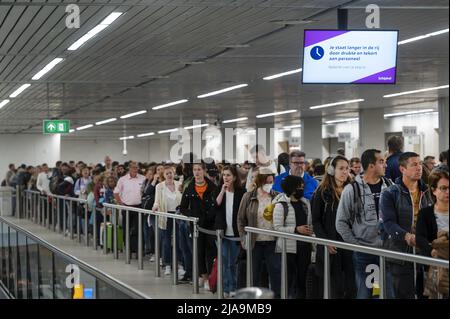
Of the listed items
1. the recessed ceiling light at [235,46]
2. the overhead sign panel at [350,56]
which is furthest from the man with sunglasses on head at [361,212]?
the recessed ceiling light at [235,46]

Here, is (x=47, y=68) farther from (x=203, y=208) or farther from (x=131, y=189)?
(x=203, y=208)

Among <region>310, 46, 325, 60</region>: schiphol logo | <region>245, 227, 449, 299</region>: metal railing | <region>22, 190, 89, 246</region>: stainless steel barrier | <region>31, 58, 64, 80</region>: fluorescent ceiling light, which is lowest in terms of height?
<region>22, 190, 89, 246</region>: stainless steel barrier

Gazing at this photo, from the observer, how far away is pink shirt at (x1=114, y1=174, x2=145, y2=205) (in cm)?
1442

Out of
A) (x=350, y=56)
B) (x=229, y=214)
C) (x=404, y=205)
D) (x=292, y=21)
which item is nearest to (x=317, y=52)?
(x=350, y=56)

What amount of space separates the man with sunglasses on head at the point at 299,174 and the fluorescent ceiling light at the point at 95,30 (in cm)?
405

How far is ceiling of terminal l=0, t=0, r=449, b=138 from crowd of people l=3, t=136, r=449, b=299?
5.16 ft

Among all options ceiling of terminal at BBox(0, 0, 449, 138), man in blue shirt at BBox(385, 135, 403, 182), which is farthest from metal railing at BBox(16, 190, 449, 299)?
man in blue shirt at BBox(385, 135, 403, 182)

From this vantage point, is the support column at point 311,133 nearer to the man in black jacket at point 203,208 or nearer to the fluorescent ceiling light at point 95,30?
the fluorescent ceiling light at point 95,30

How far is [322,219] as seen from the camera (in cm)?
730

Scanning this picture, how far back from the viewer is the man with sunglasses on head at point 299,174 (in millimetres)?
8320

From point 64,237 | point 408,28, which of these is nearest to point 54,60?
point 64,237

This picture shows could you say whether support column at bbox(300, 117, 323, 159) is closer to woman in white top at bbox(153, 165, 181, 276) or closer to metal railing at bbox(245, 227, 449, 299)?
woman in white top at bbox(153, 165, 181, 276)

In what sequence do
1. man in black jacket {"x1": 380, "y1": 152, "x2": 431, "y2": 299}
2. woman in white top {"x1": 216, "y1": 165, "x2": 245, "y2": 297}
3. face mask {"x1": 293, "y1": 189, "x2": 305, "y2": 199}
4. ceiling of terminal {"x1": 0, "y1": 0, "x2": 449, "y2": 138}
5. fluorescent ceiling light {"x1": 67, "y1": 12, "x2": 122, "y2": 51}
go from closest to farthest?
man in black jacket {"x1": 380, "y1": 152, "x2": 431, "y2": 299}
face mask {"x1": 293, "y1": 189, "x2": 305, "y2": 199}
woman in white top {"x1": 216, "y1": 165, "x2": 245, "y2": 297}
ceiling of terminal {"x1": 0, "y1": 0, "x2": 449, "y2": 138}
fluorescent ceiling light {"x1": 67, "y1": 12, "x2": 122, "y2": 51}

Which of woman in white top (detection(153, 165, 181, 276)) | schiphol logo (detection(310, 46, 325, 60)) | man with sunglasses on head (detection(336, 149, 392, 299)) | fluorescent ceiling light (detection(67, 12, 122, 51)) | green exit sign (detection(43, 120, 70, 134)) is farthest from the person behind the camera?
green exit sign (detection(43, 120, 70, 134))
